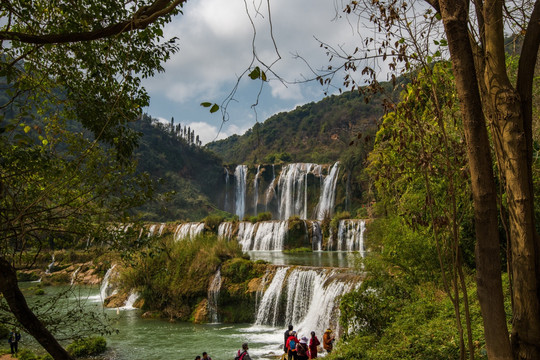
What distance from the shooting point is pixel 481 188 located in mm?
2320

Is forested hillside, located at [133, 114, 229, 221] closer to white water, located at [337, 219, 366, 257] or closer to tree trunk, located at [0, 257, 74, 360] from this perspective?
white water, located at [337, 219, 366, 257]

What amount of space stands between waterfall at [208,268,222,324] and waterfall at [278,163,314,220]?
2829cm

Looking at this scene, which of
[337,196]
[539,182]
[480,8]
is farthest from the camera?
[337,196]

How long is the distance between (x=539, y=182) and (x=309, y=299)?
7791 mm

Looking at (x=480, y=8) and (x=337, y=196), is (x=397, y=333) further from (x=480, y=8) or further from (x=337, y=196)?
(x=337, y=196)

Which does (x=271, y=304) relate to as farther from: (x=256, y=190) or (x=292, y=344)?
(x=256, y=190)

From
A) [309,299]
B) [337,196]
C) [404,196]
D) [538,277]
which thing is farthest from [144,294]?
[337,196]

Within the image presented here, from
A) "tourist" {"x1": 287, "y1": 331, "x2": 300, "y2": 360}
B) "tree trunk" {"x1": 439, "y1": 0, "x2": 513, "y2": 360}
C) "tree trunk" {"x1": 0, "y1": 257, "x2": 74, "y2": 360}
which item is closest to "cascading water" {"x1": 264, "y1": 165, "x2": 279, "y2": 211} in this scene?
"tourist" {"x1": 287, "y1": 331, "x2": 300, "y2": 360}

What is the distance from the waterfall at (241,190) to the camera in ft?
180

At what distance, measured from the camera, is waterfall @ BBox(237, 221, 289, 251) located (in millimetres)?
28766

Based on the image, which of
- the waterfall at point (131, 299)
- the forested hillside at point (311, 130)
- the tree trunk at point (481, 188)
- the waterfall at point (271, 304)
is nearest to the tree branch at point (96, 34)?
the tree trunk at point (481, 188)

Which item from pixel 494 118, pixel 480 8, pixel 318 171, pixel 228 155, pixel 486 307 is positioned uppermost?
pixel 228 155

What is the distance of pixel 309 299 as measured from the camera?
1336cm

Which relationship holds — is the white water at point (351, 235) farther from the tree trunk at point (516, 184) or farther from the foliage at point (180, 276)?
the tree trunk at point (516, 184)
